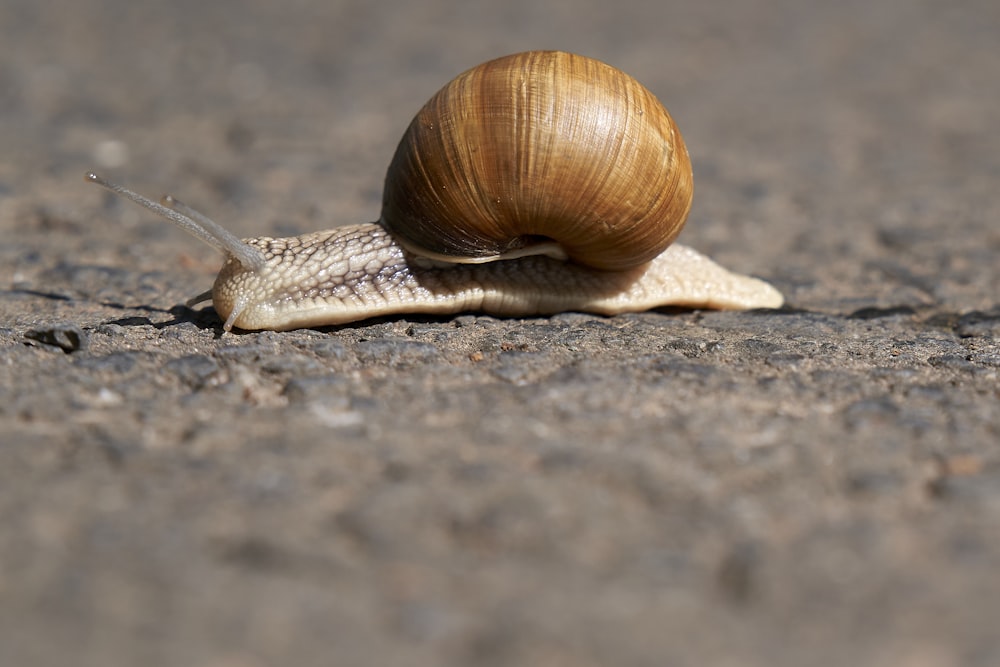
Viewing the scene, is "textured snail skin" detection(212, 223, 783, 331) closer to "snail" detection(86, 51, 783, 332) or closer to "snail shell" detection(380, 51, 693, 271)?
"snail" detection(86, 51, 783, 332)

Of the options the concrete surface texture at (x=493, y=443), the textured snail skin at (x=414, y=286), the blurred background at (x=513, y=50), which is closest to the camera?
the concrete surface texture at (x=493, y=443)

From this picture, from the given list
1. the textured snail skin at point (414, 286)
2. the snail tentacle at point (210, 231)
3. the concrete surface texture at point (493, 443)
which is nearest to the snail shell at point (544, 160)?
the textured snail skin at point (414, 286)

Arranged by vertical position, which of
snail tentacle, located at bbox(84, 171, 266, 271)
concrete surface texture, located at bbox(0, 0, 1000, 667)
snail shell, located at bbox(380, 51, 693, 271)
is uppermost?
snail shell, located at bbox(380, 51, 693, 271)

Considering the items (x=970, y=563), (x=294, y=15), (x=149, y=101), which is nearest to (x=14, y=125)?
(x=149, y=101)

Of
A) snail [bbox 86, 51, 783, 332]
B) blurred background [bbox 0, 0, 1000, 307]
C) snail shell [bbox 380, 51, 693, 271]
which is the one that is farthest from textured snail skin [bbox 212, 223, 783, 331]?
blurred background [bbox 0, 0, 1000, 307]

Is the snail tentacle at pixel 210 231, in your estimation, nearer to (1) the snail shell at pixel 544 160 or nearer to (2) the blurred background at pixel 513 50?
(1) the snail shell at pixel 544 160

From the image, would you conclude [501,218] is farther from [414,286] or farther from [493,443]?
[493,443]

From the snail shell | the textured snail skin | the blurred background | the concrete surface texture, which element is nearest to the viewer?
the concrete surface texture
